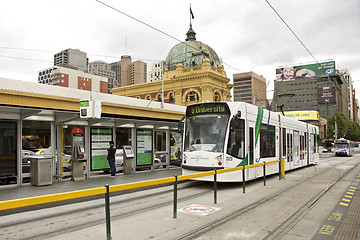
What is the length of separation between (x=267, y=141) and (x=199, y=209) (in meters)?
7.15

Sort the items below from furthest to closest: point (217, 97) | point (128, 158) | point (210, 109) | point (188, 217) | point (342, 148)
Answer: point (217, 97), point (342, 148), point (128, 158), point (210, 109), point (188, 217)

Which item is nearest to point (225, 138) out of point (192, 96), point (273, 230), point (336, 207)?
point (336, 207)

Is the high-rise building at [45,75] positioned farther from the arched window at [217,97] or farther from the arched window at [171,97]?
the arched window at [217,97]

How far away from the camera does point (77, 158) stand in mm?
12797

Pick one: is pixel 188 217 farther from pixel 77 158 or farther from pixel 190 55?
pixel 190 55

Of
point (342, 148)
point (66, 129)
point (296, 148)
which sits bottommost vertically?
point (342, 148)

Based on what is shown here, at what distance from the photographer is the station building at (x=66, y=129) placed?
36.0ft

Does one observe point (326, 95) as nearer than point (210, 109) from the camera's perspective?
No

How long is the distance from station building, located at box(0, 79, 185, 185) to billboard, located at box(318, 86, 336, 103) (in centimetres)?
11693

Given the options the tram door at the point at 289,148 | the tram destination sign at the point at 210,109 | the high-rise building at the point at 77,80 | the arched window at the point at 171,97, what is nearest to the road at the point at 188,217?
the tram destination sign at the point at 210,109

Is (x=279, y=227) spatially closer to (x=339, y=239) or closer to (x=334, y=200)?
(x=339, y=239)

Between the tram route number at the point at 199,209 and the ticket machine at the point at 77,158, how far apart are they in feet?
21.5

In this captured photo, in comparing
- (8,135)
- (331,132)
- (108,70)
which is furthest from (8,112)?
(108,70)

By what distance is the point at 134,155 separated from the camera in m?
16.1
